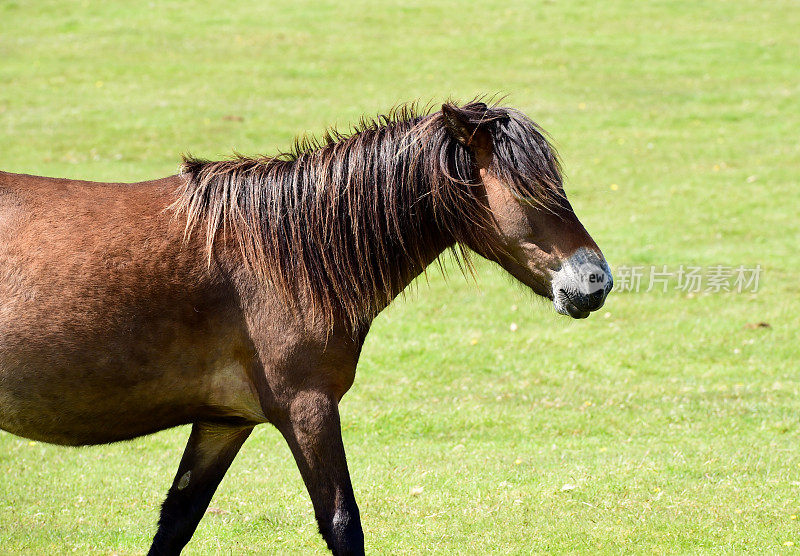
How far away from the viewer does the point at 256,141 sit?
17156 millimetres

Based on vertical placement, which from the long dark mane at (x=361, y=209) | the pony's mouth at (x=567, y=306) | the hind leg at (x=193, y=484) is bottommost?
the hind leg at (x=193, y=484)

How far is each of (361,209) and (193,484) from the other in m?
1.77

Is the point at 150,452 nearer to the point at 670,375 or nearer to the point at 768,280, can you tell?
the point at 670,375

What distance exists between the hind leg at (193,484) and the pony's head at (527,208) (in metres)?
1.82

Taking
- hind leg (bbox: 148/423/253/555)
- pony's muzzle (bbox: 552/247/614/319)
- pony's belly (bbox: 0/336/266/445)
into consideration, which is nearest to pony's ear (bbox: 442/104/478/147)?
pony's muzzle (bbox: 552/247/614/319)

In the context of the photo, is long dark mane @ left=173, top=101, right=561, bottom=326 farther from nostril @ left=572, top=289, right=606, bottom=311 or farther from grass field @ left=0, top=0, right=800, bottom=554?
grass field @ left=0, top=0, right=800, bottom=554

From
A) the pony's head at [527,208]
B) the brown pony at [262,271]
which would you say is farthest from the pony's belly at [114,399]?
the pony's head at [527,208]

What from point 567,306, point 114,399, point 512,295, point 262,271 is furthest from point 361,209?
point 512,295

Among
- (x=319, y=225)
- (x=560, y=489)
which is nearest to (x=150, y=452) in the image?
(x=560, y=489)

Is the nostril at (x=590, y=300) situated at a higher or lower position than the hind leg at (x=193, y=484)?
higher

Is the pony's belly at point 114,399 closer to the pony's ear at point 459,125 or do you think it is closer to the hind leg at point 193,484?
the hind leg at point 193,484

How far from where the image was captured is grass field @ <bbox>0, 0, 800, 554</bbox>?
627 centimetres

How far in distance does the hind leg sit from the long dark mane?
103 cm

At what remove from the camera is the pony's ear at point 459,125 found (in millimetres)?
4371
